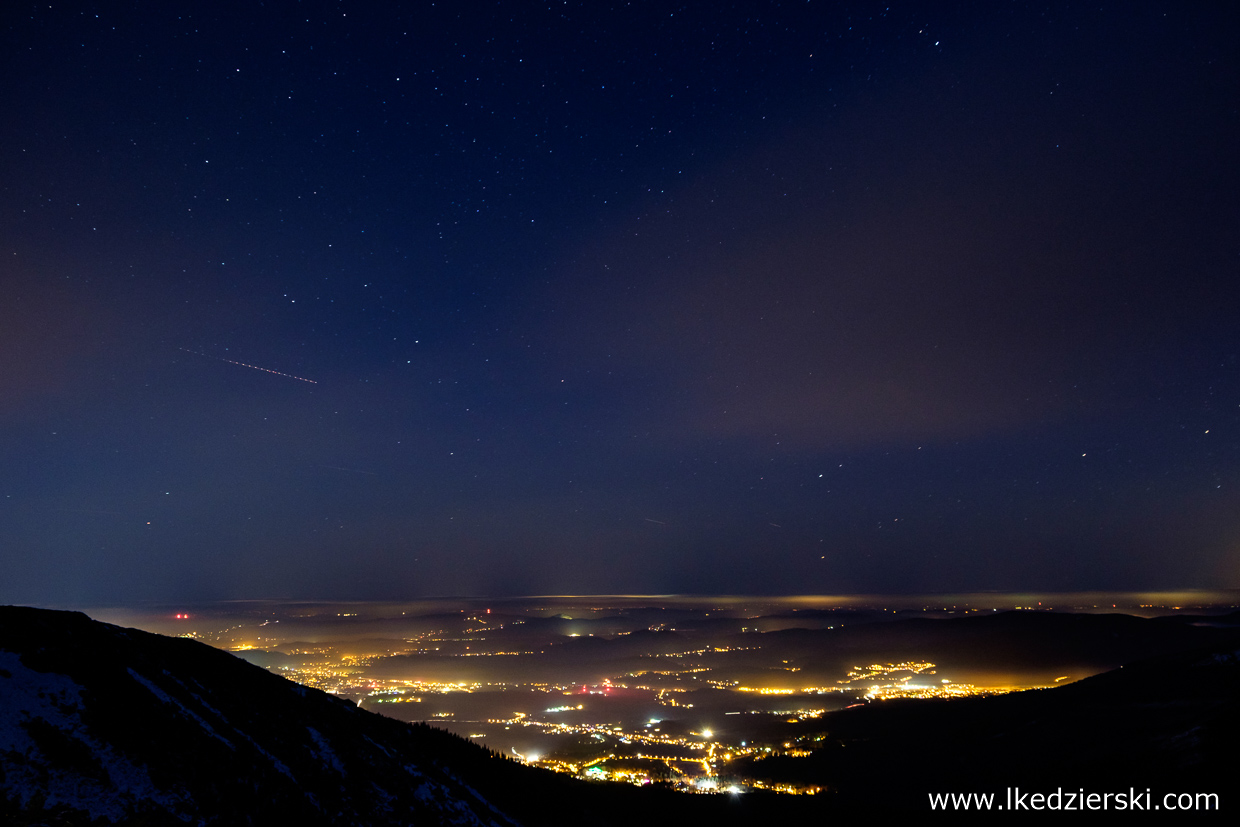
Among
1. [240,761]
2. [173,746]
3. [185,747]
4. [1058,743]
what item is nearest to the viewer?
[173,746]

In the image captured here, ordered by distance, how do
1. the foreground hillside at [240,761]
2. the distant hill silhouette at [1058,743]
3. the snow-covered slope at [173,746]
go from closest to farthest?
the snow-covered slope at [173,746], the foreground hillside at [240,761], the distant hill silhouette at [1058,743]

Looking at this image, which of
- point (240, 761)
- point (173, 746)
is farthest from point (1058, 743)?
point (173, 746)

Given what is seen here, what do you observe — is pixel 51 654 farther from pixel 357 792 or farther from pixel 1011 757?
pixel 1011 757

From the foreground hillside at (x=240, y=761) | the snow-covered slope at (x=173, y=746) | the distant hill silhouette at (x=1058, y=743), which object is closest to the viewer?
the snow-covered slope at (x=173, y=746)

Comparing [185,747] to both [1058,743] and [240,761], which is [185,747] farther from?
[1058,743]

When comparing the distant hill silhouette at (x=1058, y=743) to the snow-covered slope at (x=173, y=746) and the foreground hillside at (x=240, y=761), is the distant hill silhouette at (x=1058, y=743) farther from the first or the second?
the snow-covered slope at (x=173, y=746)

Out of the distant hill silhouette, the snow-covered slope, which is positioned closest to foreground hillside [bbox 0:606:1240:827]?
the snow-covered slope

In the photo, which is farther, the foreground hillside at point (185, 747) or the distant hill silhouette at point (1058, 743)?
the distant hill silhouette at point (1058, 743)

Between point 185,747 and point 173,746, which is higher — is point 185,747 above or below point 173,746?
below

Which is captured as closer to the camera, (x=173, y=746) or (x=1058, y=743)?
(x=173, y=746)

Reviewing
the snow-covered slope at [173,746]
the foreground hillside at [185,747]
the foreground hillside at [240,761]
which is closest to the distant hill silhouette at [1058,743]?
the foreground hillside at [240,761]

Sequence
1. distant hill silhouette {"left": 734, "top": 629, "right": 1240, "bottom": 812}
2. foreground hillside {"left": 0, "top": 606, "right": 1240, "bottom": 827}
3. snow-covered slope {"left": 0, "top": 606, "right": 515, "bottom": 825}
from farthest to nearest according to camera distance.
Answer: distant hill silhouette {"left": 734, "top": 629, "right": 1240, "bottom": 812} < foreground hillside {"left": 0, "top": 606, "right": 1240, "bottom": 827} < snow-covered slope {"left": 0, "top": 606, "right": 515, "bottom": 825}

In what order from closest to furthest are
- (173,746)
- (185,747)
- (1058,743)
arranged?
(173,746)
(185,747)
(1058,743)

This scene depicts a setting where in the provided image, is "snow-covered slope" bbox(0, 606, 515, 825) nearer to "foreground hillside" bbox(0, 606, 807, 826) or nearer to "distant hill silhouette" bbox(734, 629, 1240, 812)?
"foreground hillside" bbox(0, 606, 807, 826)
